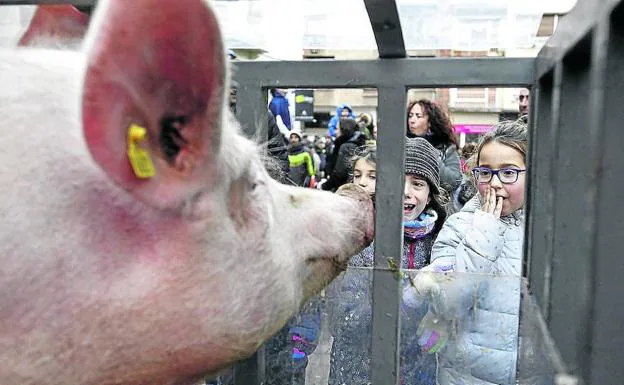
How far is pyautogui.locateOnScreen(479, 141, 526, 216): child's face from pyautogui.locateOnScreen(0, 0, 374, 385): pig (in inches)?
49.1

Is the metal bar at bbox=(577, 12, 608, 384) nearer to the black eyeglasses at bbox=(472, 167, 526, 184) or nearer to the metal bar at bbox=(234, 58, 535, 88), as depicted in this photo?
the metal bar at bbox=(234, 58, 535, 88)

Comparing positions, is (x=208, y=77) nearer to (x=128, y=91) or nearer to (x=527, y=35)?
(x=128, y=91)

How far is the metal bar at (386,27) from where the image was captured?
1.17 m

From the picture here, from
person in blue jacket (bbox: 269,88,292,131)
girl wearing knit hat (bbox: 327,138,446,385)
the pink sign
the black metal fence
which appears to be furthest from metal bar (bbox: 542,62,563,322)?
the pink sign

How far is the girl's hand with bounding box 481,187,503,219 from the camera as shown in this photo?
2.07 m

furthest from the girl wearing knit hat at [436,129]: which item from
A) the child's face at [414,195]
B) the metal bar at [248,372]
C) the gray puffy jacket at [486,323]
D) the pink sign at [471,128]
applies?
the pink sign at [471,128]

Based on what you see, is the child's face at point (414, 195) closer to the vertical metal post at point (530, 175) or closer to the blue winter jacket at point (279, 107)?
the vertical metal post at point (530, 175)

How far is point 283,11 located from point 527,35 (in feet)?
1.77

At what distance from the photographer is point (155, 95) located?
34.2 inches

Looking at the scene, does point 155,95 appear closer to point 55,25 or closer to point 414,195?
point 55,25

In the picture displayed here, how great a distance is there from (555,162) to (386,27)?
0.37 m

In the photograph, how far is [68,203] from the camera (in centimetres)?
92

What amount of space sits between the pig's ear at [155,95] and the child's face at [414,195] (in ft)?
5.00

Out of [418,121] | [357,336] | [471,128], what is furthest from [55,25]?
[471,128]
